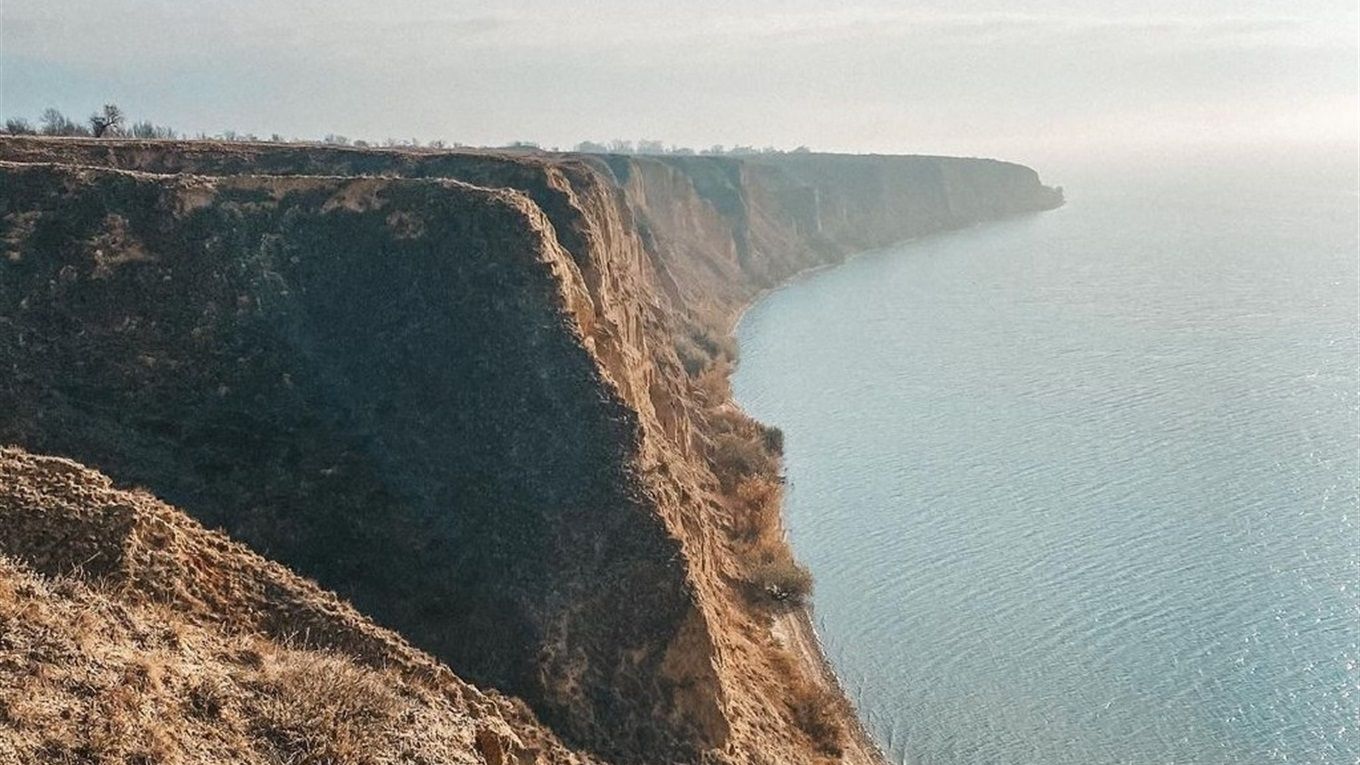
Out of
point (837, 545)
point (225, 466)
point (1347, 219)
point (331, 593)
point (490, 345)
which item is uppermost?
point (1347, 219)

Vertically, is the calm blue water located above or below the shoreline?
above

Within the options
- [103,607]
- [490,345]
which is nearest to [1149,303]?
[490,345]

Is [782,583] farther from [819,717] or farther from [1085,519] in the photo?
[1085,519]

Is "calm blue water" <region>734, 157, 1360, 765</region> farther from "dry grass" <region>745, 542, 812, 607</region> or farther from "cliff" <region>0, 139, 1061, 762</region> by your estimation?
"cliff" <region>0, 139, 1061, 762</region>

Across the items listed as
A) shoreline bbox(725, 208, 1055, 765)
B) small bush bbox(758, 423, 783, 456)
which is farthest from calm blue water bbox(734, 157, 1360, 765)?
small bush bbox(758, 423, 783, 456)

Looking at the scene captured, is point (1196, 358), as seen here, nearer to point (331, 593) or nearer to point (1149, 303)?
point (1149, 303)

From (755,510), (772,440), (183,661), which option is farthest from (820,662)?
(183,661)
